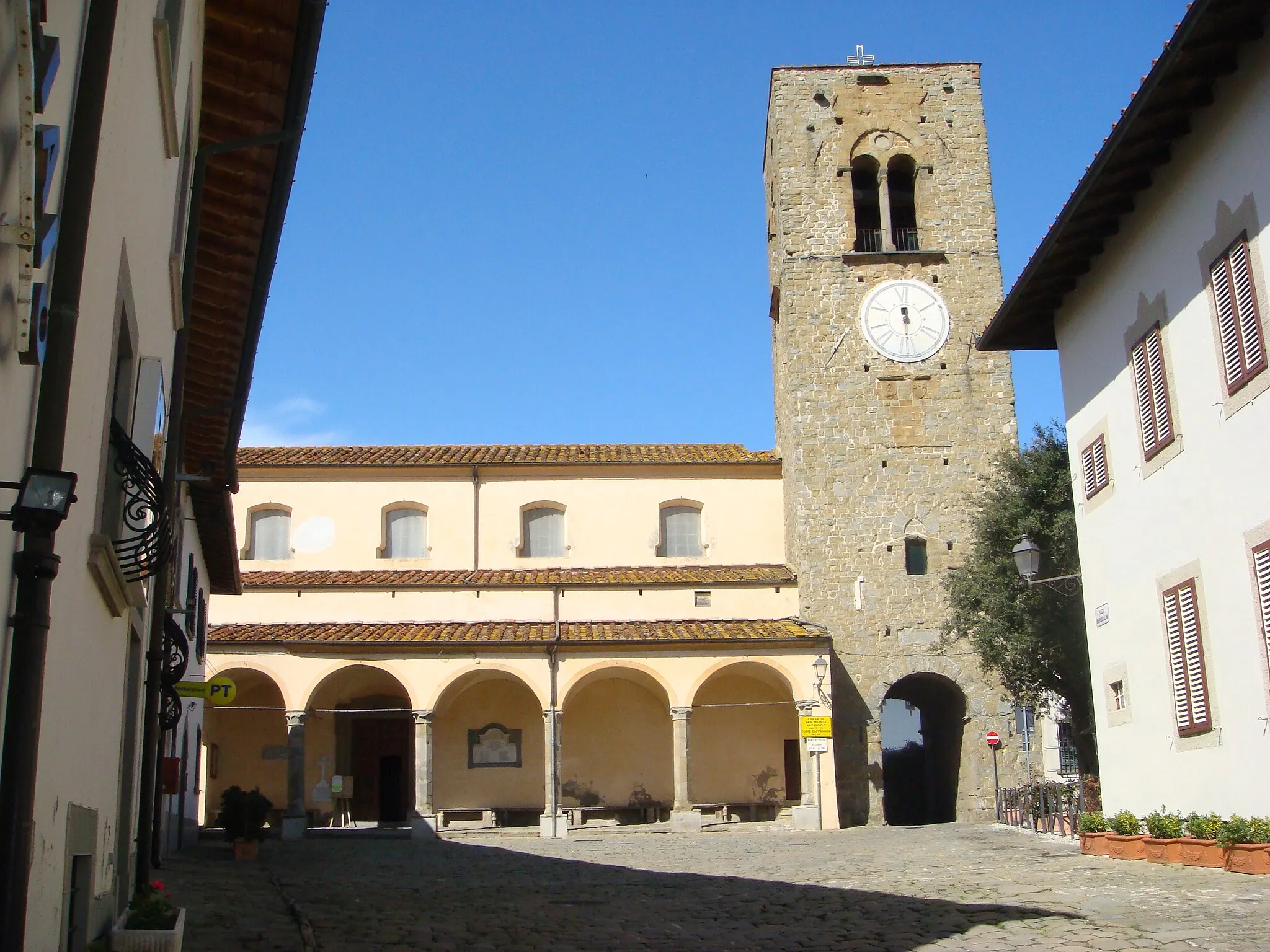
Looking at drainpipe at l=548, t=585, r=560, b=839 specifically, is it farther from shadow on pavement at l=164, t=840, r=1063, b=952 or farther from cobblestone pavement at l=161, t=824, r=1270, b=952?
shadow on pavement at l=164, t=840, r=1063, b=952

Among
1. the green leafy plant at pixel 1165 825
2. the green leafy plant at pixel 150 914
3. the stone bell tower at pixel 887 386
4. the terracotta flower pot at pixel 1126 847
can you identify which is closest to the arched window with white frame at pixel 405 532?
the stone bell tower at pixel 887 386

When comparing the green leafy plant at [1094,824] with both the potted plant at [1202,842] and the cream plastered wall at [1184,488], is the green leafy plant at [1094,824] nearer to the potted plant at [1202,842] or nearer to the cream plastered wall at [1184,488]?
the cream plastered wall at [1184,488]

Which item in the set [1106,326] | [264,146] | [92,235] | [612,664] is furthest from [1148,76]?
[612,664]

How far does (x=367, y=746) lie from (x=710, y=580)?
28.3ft

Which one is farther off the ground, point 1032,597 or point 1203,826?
point 1032,597

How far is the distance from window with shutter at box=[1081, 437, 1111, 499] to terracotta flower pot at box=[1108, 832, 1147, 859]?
4.01m

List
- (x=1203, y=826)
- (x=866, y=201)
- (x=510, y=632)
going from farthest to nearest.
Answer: (x=866, y=201) → (x=510, y=632) → (x=1203, y=826)

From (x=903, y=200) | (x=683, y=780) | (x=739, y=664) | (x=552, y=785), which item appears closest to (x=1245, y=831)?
(x=683, y=780)

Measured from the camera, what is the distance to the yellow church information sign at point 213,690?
571 inches

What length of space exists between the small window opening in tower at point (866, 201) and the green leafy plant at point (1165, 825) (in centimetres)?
1933

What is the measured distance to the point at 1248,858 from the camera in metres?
11.0

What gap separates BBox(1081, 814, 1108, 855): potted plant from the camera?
14852 mm

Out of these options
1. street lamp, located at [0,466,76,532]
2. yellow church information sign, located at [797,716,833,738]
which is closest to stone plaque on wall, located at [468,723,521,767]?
yellow church information sign, located at [797,716,833,738]

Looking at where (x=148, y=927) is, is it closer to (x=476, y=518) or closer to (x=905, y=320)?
(x=476, y=518)
